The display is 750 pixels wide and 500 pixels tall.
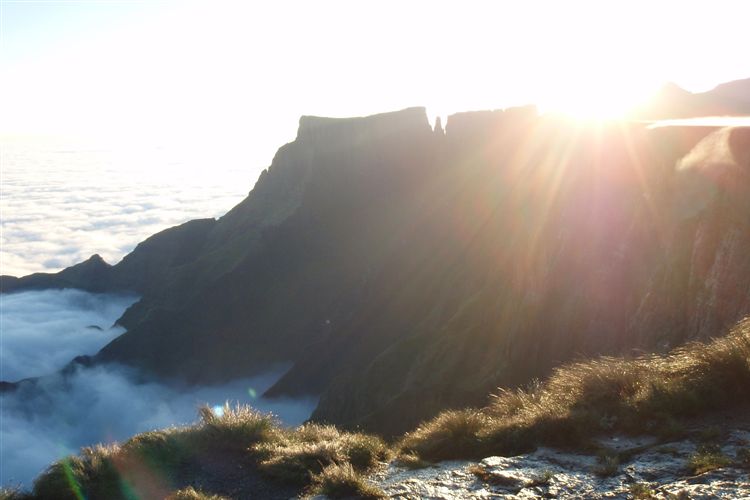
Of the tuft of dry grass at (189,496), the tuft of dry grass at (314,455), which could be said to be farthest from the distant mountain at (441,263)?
the tuft of dry grass at (189,496)

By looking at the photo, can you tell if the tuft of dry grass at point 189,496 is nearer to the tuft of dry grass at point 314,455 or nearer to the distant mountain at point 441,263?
the tuft of dry grass at point 314,455

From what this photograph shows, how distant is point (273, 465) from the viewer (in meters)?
8.07

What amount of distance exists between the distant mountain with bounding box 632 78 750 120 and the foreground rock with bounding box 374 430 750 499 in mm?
36544

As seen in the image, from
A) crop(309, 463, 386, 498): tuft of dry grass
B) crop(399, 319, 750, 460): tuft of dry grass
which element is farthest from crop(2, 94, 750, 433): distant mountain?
crop(309, 463, 386, 498): tuft of dry grass

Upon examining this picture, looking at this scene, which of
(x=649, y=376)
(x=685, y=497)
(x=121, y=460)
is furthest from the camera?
(x=121, y=460)

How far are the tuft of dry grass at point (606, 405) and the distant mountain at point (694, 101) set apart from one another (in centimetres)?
3499

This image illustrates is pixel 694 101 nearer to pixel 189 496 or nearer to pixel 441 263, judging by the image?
pixel 441 263

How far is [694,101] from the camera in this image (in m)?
47.8

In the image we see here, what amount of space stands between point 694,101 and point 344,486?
163ft

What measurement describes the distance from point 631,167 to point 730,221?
7743 mm

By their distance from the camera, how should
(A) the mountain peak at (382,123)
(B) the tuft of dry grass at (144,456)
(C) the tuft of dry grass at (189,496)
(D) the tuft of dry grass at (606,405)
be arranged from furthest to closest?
(A) the mountain peak at (382,123) < (B) the tuft of dry grass at (144,456) < (D) the tuft of dry grass at (606,405) < (C) the tuft of dry grass at (189,496)

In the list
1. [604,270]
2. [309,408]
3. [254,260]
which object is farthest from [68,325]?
[604,270]

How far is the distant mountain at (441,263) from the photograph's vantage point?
17047 mm

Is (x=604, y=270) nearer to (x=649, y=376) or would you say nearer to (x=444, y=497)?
(x=649, y=376)
